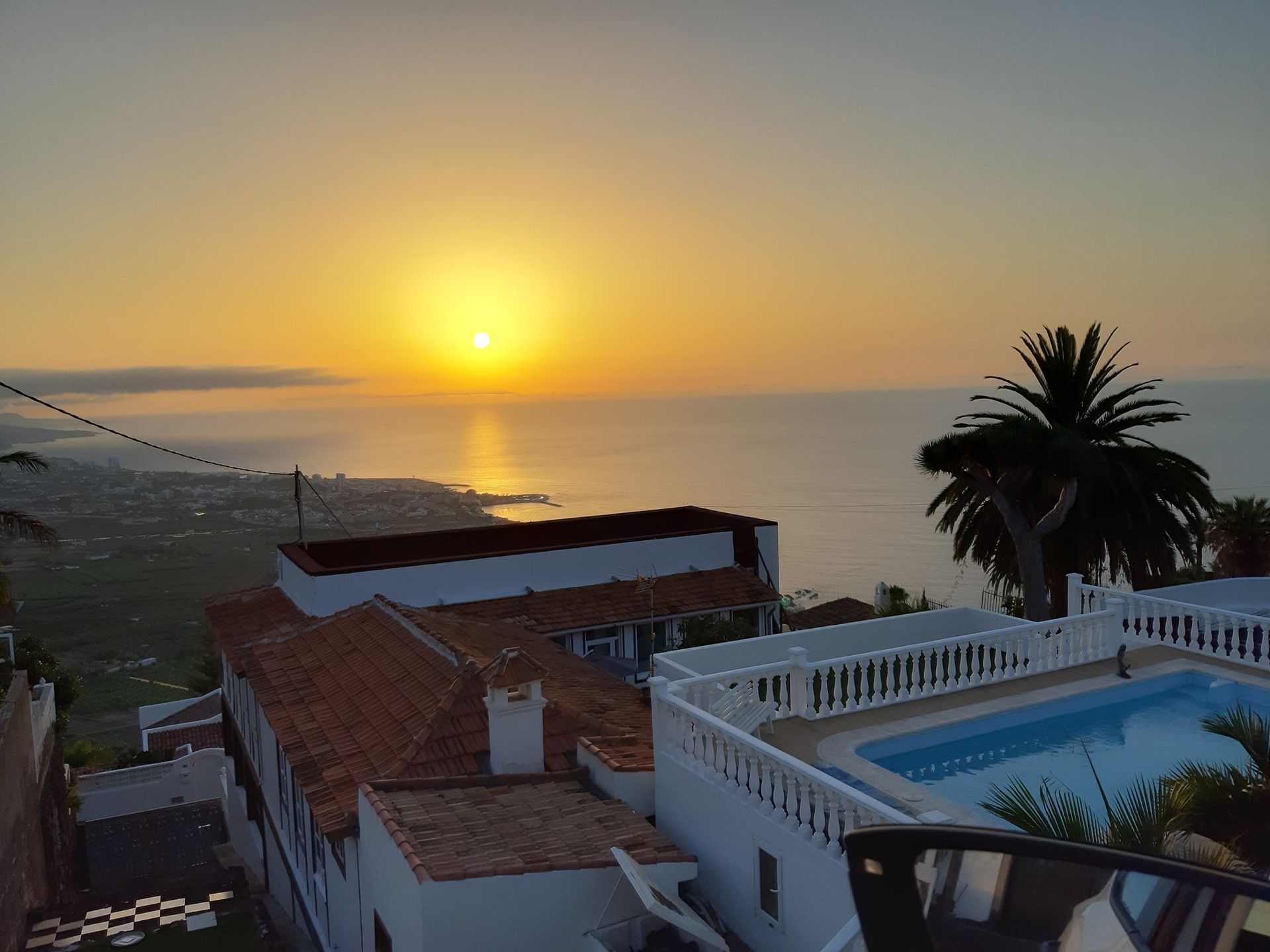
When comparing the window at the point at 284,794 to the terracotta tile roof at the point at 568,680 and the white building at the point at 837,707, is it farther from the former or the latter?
the white building at the point at 837,707

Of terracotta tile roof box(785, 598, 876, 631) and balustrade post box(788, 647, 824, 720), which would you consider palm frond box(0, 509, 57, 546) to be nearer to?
balustrade post box(788, 647, 824, 720)

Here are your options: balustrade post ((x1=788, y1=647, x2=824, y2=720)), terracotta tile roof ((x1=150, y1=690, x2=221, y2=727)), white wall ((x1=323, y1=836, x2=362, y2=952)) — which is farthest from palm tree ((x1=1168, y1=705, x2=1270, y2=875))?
terracotta tile roof ((x1=150, y1=690, x2=221, y2=727))

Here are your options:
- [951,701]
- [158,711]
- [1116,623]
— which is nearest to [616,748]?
[951,701]

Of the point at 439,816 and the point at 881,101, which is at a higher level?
the point at 881,101

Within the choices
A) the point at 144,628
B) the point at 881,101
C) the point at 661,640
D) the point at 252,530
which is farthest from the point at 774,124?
the point at 252,530

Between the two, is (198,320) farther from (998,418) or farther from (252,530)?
(998,418)

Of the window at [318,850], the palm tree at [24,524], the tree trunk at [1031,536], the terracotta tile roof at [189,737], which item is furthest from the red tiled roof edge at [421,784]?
the terracotta tile roof at [189,737]

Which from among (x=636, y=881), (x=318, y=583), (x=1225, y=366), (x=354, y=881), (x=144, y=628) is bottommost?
(x=144, y=628)
